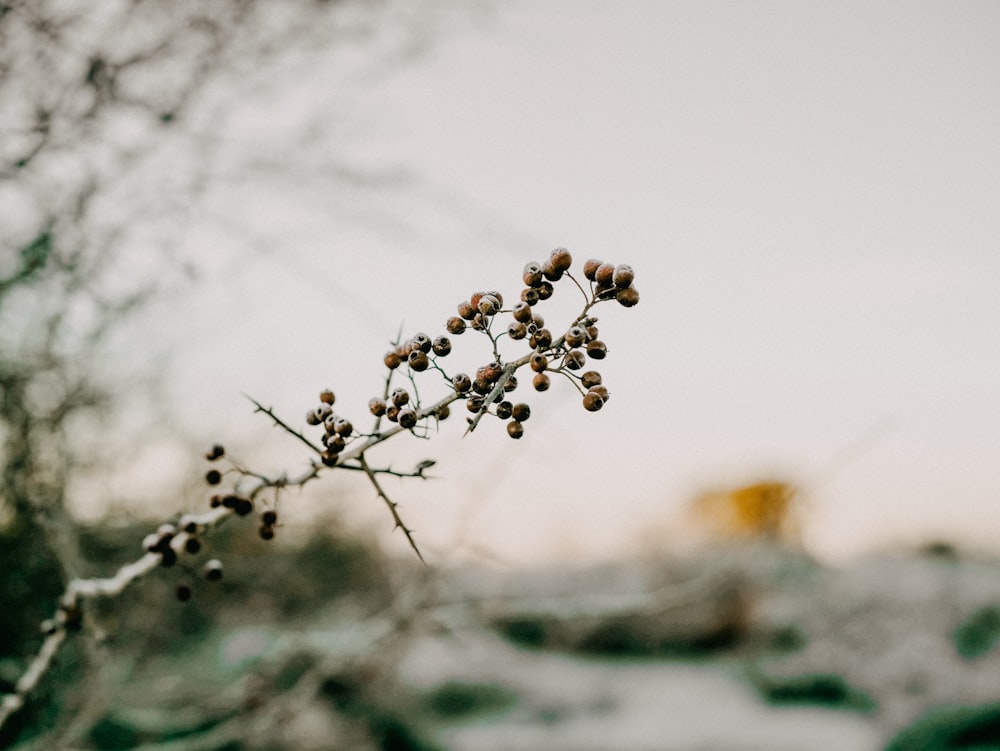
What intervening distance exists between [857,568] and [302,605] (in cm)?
473

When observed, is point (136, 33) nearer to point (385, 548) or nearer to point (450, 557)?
point (450, 557)

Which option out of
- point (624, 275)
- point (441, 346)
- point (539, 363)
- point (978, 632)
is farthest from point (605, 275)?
point (978, 632)

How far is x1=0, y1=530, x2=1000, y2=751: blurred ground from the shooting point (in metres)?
3.43

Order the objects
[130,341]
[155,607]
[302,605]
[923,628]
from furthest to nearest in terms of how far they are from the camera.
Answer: [302,605], [923,628], [155,607], [130,341]

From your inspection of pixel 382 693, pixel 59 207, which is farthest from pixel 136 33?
pixel 382 693

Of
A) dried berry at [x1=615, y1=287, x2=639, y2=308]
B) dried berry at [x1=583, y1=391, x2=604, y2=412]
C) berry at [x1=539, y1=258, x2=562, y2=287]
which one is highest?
berry at [x1=539, y1=258, x2=562, y2=287]

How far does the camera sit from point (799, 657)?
16.5 ft

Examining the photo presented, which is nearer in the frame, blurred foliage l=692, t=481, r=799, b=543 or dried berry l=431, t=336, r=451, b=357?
dried berry l=431, t=336, r=451, b=357

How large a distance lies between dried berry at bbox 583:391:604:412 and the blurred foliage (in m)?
1.31

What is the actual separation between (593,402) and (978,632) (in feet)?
16.5

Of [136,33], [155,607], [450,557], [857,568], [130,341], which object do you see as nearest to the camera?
[136,33]

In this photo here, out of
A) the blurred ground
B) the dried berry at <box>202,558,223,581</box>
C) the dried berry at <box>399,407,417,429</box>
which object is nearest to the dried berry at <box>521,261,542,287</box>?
the dried berry at <box>399,407,417,429</box>

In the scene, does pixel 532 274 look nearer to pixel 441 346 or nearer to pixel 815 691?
pixel 441 346

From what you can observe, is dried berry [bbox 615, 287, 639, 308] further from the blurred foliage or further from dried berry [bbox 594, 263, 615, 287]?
the blurred foliage
